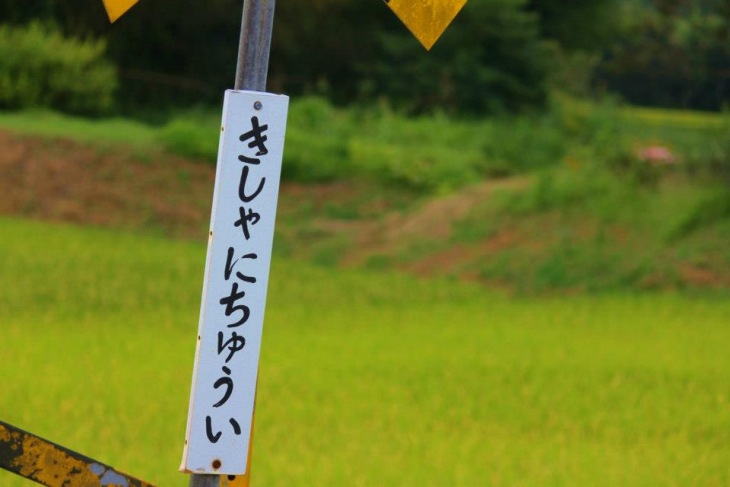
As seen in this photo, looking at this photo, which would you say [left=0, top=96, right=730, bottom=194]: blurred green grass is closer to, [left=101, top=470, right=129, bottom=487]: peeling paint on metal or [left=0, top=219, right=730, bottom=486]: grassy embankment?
[left=0, top=219, right=730, bottom=486]: grassy embankment

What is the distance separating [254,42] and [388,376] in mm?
6933

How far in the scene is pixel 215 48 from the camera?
29000 mm

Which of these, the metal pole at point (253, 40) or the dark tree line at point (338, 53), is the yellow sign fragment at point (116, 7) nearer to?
the metal pole at point (253, 40)

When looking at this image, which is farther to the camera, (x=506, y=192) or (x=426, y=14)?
(x=506, y=192)

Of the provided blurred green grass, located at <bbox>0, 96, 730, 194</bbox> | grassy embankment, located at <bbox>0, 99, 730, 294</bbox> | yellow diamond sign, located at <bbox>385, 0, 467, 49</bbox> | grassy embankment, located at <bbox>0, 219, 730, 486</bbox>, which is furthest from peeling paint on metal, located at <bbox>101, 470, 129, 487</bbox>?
blurred green grass, located at <bbox>0, 96, 730, 194</bbox>

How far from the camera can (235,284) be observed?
10.2 feet

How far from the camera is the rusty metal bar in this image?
300 cm

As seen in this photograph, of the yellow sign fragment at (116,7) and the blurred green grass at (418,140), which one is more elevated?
the blurred green grass at (418,140)

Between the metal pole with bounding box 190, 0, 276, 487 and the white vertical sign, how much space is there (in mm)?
47

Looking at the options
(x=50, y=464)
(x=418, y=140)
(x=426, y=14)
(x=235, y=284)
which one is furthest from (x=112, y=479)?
(x=418, y=140)

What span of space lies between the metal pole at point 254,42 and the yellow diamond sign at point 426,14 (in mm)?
280

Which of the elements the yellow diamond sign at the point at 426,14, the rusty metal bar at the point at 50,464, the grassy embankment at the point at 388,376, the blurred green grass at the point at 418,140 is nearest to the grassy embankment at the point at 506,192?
the blurred green grass at the point at 418,140

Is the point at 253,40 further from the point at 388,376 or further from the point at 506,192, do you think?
the point at 506,192

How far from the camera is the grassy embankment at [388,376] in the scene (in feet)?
23.4
